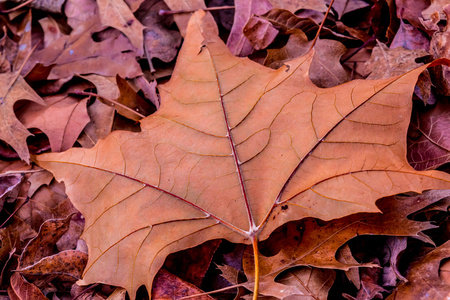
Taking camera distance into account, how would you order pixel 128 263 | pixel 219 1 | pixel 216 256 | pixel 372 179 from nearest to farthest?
pixel 372 179
pixel 128 263
pixel 216 256
pixel 219 1

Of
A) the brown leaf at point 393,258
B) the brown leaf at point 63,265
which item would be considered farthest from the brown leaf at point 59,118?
the brown leaf at point 393,258

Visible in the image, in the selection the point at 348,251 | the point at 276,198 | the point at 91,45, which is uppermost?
the point at 91,45

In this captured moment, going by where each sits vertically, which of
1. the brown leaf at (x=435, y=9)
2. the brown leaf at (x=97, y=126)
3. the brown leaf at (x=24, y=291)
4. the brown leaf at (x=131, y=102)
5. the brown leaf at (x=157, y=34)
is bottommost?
the brown leaf at (x=24, y=291)

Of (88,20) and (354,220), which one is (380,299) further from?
(88,20)

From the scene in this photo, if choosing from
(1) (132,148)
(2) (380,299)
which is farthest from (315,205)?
(1) (132,148)

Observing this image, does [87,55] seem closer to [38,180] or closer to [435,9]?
[38,180]

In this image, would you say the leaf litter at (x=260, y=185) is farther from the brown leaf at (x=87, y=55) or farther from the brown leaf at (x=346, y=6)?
the brown leaf at (x=87, y=55)
